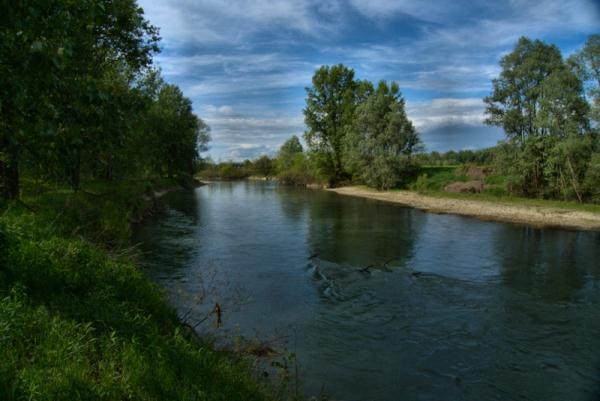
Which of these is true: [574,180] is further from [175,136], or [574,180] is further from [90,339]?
[175,136]

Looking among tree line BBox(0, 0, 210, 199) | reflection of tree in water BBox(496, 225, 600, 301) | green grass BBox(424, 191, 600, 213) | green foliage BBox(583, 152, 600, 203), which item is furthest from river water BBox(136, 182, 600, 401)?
green foliage BBox(583, 152, 600, 203)

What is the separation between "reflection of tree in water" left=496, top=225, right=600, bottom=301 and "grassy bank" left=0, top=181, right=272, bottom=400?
40.1 feet

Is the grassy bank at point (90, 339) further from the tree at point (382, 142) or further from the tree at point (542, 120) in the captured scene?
the tree at point (382, 142)

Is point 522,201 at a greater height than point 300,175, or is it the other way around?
point 300,175

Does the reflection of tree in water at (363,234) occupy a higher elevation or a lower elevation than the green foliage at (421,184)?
lower

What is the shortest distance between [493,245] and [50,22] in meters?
23.4

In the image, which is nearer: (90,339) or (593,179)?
(90,339)

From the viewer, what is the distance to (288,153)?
400 feet

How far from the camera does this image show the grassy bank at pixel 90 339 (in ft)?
14.8

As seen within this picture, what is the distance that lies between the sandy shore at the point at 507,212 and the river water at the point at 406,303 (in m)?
4.89

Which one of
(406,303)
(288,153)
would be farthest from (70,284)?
(288,153)

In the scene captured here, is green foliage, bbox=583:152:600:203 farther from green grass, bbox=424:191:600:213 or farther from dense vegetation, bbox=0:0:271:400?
dense vegetation, bbox=0:0:271:400

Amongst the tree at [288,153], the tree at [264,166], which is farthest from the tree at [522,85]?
the tree at [264,166]

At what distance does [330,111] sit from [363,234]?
48.1 meters
